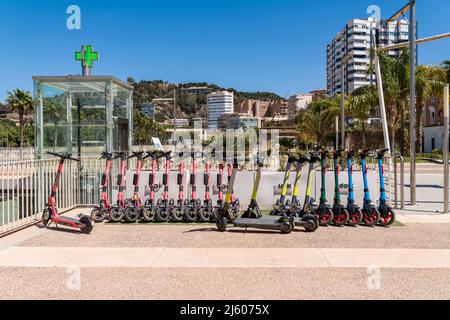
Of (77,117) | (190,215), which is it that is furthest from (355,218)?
(77,117)

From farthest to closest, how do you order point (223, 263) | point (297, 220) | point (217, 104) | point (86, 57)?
point (217, 104) → point (86, 57) → point (297, 220) → point (223, 263)

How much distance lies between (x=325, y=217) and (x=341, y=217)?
329mm

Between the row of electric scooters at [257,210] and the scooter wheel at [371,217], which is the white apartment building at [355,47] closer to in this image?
the row of electric scooters at [257,210]

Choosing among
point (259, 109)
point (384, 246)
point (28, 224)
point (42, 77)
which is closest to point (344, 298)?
point (384, 246)

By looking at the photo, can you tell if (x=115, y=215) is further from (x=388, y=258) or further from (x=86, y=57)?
(x=86, y=57)

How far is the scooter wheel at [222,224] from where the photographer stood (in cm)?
948

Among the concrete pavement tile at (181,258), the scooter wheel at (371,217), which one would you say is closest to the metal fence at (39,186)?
the concrete pavement tile at (181,258)

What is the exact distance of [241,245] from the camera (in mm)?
8281

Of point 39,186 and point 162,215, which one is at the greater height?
point 39,186

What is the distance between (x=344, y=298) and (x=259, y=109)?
164919 millimetres

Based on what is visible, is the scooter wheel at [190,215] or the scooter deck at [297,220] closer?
the scooter deck at [297,220]

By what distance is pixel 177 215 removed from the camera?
34.5 ft

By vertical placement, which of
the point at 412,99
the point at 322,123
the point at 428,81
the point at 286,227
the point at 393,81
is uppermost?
the point at 428,81

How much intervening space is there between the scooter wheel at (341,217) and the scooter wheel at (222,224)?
2.35 meters
